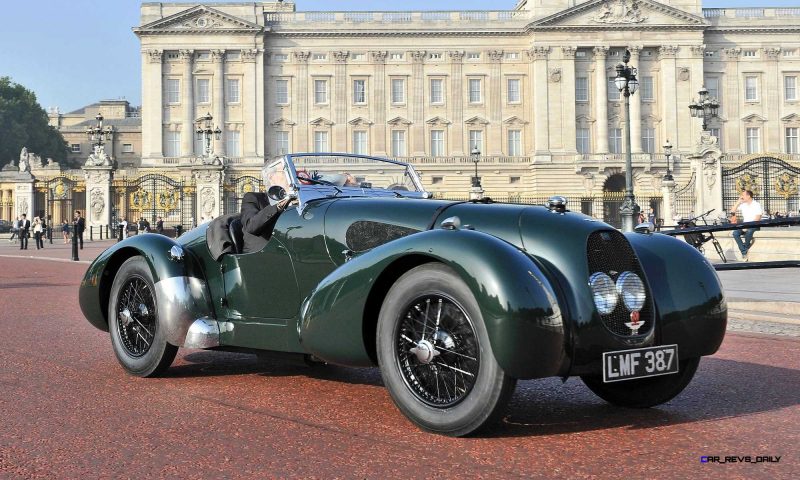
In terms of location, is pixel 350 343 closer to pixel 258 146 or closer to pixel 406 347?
pixel 406 347

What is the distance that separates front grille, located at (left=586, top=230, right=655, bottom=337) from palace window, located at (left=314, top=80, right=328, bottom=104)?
198 ft

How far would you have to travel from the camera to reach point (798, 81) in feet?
213

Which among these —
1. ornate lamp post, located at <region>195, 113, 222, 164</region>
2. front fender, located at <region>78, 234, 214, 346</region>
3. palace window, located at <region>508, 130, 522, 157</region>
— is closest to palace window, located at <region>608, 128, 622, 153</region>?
palace window, located at <region>508, 130, 522, 157</region>

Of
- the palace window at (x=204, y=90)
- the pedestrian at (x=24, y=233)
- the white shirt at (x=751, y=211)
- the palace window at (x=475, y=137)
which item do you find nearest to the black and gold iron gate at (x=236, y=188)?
the pedestrian at (x=24, y=233)

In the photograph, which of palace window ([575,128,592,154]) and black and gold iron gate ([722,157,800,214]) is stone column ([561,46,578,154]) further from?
black and gold iron gate ([722,157,800,214])

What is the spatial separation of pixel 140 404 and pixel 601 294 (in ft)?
7.99

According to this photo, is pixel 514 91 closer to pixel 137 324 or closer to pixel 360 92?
pixel 360 92

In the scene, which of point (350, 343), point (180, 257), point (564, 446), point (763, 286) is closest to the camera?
point (564, 446)

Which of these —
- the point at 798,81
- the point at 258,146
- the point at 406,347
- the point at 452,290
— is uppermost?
the point at 798,81

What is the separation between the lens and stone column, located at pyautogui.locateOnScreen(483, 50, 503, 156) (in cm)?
6325

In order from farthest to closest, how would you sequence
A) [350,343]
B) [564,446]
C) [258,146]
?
[258,146] → [350,343] → [564,446]

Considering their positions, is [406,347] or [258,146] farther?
[258,146]

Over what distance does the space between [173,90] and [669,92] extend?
36.3 m

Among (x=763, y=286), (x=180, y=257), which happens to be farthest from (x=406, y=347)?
(x=763, y=286)
